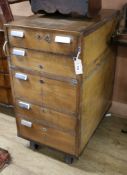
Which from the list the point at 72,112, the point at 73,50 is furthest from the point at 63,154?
the point at 73,50

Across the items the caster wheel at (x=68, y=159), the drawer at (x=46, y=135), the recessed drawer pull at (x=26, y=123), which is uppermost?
the recessed drawer pull at (x=26, y=123)

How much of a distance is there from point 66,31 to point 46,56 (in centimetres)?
20

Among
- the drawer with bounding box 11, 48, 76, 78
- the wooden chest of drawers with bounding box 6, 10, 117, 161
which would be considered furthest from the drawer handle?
the drawer with bounding box 11, 48, 76, 78

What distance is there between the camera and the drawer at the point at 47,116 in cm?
138

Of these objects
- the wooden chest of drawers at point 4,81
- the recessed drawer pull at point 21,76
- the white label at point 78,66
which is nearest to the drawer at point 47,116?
the recessed drawer pull at point 21,76

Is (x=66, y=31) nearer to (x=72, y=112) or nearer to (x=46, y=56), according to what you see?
(x=46, y=56)

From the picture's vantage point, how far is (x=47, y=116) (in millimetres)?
1445

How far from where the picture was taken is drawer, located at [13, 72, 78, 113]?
1.29 meters

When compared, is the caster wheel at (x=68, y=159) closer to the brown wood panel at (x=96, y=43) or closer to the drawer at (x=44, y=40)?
the brown wood panel at (x=96, y=43)

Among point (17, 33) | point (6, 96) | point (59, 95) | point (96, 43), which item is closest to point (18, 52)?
point (17, 33)

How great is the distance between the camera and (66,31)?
1.12 m

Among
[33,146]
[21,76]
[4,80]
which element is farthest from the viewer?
[4,80]

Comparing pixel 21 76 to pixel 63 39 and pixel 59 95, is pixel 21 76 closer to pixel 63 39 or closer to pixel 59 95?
pixel 59 95

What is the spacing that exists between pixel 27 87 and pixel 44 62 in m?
0.24
